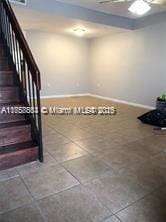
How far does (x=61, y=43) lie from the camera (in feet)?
23.2

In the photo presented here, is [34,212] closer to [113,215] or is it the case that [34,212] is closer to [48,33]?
[113,215]

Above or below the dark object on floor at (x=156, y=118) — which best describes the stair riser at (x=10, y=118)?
above

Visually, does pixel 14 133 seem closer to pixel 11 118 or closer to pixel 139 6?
pixel 11 118

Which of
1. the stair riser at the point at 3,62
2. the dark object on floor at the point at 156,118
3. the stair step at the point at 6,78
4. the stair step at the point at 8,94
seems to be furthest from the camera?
the dark object on floor at the point at 156,118

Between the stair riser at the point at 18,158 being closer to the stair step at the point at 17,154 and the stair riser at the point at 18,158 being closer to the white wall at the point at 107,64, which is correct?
the stair step at the point at 17,154

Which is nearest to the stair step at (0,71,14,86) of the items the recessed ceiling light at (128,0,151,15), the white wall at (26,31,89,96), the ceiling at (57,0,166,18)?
the recessed ceiling light at (128,0,151,15)

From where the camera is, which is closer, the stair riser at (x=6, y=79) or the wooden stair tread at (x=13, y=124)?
the wooden stair tread at (x=13, y=124)

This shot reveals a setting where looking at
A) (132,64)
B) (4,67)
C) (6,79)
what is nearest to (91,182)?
(6,79)

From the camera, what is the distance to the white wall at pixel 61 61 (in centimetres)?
669

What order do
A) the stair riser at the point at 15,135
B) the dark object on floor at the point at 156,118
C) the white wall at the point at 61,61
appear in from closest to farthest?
the stair riser at the point at 15,135 → the dark object on floor at the point at 156,118 → the white wall at the point at 61,61

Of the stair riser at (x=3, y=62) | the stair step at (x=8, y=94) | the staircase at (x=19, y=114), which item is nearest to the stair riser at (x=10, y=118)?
the staircase at (x=19, y=114)

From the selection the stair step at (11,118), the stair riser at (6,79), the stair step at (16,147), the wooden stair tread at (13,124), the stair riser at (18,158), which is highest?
the stair riser at (6,79)

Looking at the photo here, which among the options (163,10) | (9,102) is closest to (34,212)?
(9,102)

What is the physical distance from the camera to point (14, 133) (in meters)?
2.33
